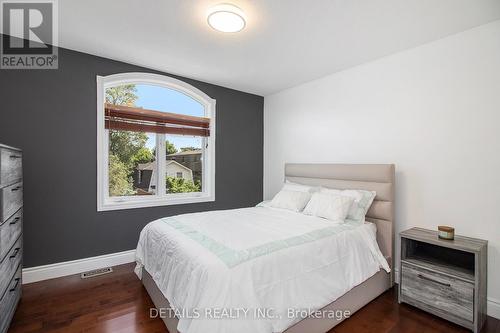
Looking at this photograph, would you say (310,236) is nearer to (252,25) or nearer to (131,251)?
(252,25)

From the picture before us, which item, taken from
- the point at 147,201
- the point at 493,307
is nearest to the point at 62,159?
the point at 147,201

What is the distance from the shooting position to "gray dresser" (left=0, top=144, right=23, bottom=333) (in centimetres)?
168

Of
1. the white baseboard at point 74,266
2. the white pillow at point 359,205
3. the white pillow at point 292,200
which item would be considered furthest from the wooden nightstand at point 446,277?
the white baseboard at point 74,266

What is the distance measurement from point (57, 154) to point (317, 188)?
10.5ft

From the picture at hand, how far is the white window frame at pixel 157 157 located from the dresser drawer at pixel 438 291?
9.12 ft

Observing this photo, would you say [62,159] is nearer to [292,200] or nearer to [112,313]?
[112,313]

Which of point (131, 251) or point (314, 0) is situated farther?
point (131, 251)

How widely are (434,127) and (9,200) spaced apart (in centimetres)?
389

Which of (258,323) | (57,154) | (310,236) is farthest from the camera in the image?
(57,154)

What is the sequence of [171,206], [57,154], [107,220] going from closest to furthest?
[57,154], [107,220], [171,206]

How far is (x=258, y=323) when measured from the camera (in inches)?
57.1

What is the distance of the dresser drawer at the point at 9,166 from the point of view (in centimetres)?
168

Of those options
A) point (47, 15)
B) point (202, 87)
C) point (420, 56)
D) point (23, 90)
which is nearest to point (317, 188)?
point (420, 56)

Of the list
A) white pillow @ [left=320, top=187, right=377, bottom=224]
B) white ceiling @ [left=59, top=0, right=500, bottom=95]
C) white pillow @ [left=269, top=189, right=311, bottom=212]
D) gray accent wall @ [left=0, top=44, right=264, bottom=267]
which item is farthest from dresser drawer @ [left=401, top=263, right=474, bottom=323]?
gray accent wall @ [left=0, top=44, right=264, bottom=267]
